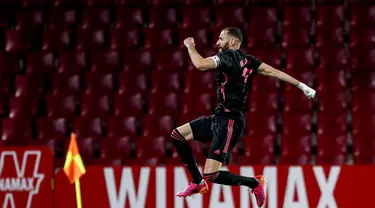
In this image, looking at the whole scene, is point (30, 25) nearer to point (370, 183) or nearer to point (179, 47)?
point (179, 47)

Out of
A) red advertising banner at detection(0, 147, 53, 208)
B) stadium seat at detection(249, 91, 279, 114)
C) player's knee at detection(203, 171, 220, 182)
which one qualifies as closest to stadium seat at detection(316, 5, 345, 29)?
stadium seat at detection(249, 91, 279, 114)

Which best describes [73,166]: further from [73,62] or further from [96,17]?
[96,17]

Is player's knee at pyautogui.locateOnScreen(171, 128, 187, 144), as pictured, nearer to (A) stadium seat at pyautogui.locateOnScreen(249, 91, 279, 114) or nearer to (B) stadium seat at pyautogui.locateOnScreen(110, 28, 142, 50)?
(A) stadium seat at pyautogui.locateOnScreen(249, 91, 279, 114)

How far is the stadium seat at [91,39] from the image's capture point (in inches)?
376

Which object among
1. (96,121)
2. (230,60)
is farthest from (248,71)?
(96,121)

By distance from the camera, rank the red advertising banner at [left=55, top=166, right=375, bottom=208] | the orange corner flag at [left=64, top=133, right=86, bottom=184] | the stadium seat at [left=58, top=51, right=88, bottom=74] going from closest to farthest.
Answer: the orange corner flag at [left=64, top=133, right=86, bottom=184] → the red advertising banner at [left=55, top=166, right=375, bottom=208] → the stadium seat at [left=58, top=51, right=88, bottom=74]

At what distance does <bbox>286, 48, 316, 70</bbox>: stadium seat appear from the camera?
9.11 m

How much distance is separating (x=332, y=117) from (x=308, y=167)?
1.40 m

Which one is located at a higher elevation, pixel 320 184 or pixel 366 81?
pixel 366 81

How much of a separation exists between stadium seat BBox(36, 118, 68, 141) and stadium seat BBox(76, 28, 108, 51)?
42.1 inches

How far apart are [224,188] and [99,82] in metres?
2.38

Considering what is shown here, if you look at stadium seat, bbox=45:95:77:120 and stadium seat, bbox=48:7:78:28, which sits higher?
stadium seat, bbox=48:7:78:28

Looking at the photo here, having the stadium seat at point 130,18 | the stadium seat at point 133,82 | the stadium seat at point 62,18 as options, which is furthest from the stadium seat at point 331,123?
the stadium seat at point 62,18

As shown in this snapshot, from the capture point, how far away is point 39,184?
290 inches
